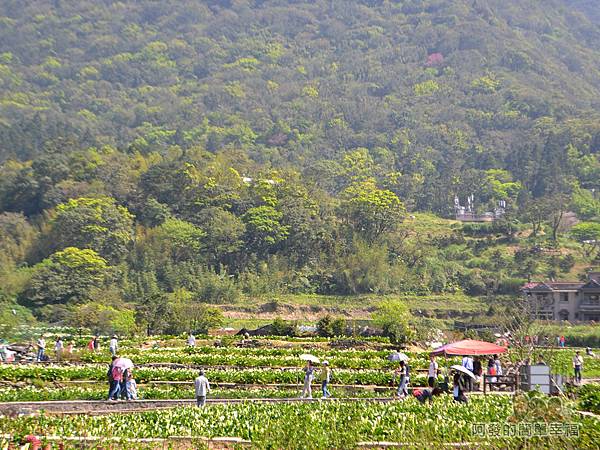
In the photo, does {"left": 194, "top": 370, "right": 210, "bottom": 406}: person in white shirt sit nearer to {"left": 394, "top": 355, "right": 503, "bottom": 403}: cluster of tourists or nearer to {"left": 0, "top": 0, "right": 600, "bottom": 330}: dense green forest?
{"left": 394, "top": 355, "right": 503, "bottom": 403}: cluster of tourists

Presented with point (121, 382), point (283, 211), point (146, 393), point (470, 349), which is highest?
point (283, 211)

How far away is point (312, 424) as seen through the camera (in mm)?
18344

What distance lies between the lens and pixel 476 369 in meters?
31.6

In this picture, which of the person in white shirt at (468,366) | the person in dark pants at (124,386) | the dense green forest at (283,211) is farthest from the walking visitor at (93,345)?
the person in white shirt at (468,366)

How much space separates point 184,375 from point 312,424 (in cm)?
1287

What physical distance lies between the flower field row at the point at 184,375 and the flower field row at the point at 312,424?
7955 millimetres

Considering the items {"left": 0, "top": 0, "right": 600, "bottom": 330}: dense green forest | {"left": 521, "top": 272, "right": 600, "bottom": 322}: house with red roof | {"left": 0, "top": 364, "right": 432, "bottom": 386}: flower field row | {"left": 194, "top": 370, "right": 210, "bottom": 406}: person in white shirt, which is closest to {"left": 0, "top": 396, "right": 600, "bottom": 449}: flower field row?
{"left": 194, "top": 370, "right": 210, "bottom": 406}: person in white shirt

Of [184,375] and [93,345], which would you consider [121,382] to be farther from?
[93,345]

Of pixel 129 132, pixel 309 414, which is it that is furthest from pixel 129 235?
pixel 129 132

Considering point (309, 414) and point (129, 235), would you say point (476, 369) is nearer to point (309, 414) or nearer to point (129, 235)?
point (309, 414)

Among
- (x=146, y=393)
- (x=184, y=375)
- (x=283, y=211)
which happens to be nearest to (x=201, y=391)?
(x=146, y=393)

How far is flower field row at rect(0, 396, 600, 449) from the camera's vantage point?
16.6m

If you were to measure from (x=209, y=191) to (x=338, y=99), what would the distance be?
88.2m

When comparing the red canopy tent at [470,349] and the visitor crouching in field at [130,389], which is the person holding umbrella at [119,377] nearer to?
the visitor crouching in field at [130,389]
